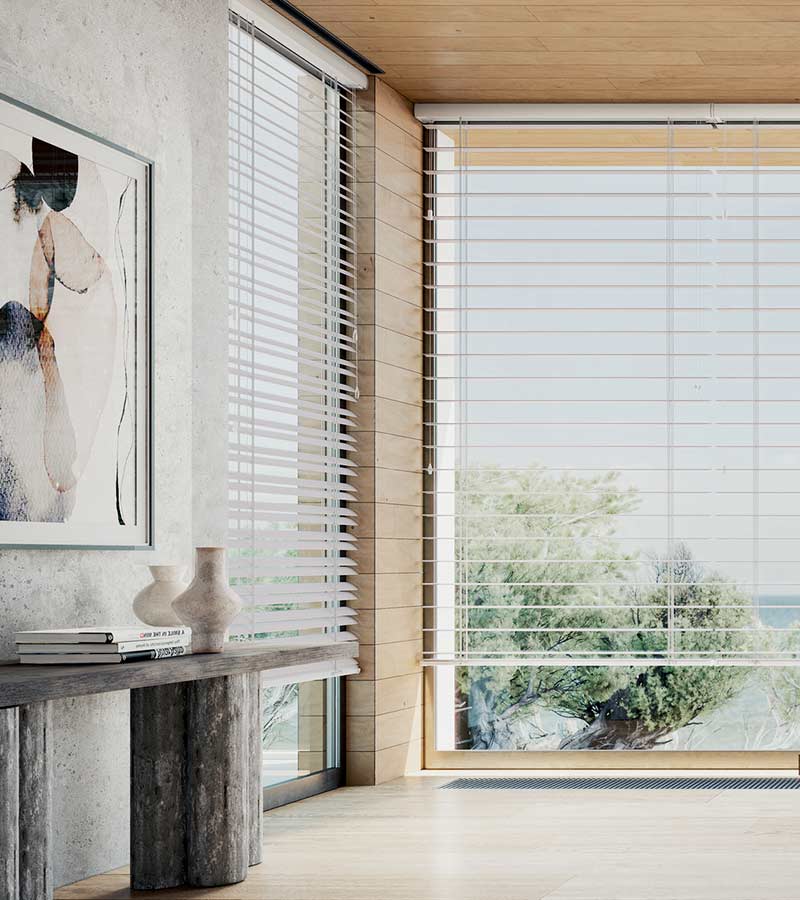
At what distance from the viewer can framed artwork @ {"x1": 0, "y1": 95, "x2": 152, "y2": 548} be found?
3.29 m

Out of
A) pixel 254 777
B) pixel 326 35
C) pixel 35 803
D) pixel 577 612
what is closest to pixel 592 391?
pixel 577 612

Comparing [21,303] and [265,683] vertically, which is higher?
[21,303]

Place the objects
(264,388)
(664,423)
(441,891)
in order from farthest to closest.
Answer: (664,423)
(264,388)
(441,891)

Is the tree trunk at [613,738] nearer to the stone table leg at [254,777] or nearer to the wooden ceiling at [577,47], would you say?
the stone table leg at [254,777]

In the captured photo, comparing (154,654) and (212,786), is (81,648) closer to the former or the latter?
(154,654)

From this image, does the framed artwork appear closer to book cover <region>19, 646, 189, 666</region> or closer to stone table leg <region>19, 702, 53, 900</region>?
book cover <region>19, 646, 189, 666</region>

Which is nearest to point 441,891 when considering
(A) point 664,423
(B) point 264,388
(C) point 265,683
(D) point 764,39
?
(C) point 265,683

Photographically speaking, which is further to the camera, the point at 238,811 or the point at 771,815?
the point at 771,815

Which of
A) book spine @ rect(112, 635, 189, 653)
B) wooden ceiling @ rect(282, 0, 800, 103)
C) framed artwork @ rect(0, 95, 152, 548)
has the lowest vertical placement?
book spine @ rect(112, 635, 189, 653)

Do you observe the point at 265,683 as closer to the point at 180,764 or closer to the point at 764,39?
the point at 180,764

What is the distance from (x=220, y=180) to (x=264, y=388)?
27.5 inches

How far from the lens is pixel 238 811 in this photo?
342 cm

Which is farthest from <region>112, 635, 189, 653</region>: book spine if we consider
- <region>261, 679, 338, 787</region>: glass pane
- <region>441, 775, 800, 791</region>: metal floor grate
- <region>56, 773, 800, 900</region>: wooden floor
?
<region>441, 775, 800, 791</region>: metal floor grate

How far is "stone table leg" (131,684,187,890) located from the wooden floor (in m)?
0.07
